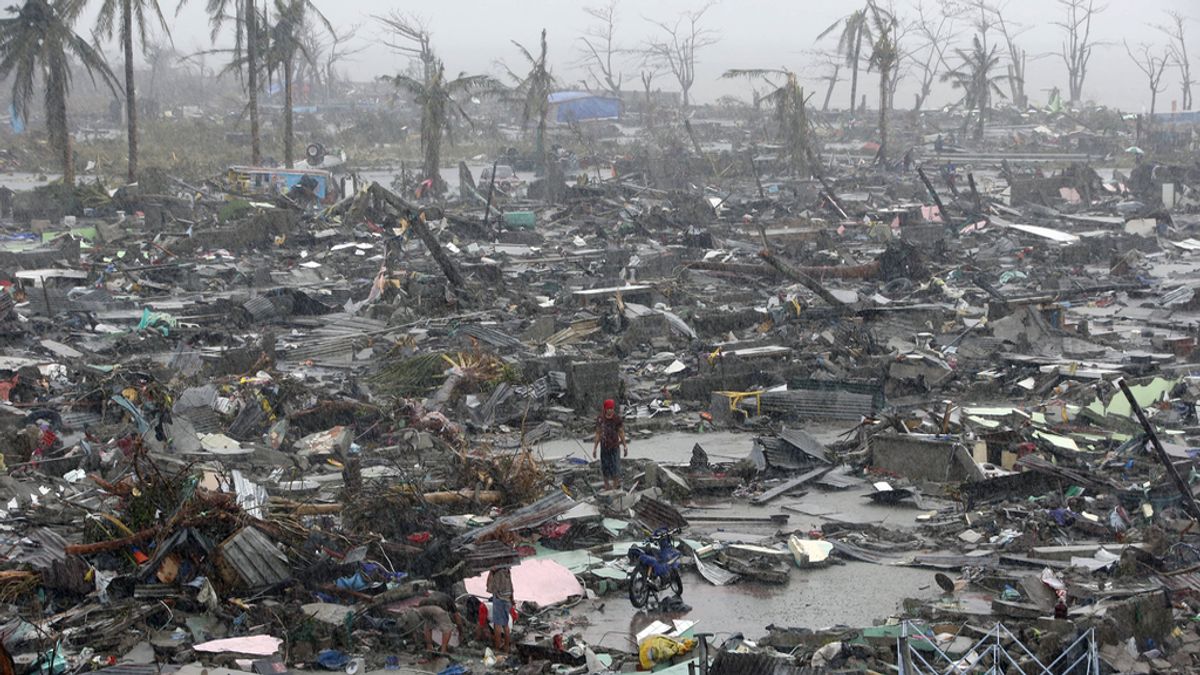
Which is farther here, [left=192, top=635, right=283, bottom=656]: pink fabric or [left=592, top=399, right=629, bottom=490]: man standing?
[left=592, top=399, right=629, bottom=490]: man standing

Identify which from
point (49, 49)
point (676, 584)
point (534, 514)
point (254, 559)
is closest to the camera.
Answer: point (254, 559)

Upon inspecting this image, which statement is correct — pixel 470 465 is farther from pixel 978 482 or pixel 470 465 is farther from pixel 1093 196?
pixel 1093 196

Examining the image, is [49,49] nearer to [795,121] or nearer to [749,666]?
[795,121]

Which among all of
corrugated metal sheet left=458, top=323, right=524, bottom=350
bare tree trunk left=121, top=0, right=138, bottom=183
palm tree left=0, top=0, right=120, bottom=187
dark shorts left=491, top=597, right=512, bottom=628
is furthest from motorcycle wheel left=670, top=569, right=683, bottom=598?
bare tree trunk left=121, top=0, right=138, bottom=183

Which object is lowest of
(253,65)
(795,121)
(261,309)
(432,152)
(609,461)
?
(609,461)

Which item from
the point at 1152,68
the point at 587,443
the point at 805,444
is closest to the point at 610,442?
the point at 587,443

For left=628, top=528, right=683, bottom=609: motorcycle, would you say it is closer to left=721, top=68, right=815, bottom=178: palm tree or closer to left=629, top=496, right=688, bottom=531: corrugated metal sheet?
left=629, top=496, right=688, bottom=531: corrugated metal sheet

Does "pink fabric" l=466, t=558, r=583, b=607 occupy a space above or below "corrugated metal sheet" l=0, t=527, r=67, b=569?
below

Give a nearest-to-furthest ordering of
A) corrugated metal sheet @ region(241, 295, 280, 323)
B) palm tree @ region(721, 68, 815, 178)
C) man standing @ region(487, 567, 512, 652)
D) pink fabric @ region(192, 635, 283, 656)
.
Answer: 1. pink fabric @ region(192, 635, 283, 656)
2. man standing @ region(487, 567, 512, 652)
3. corrugated metal sheet @ region(241, 295, 280, 323)
4. palm tree @ region(721, 68, 815, 178)
